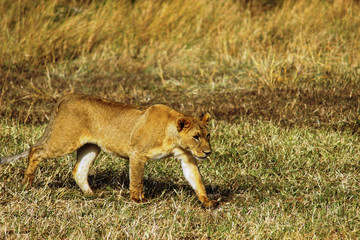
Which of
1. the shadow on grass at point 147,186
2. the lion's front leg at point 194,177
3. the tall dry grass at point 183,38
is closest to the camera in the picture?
the lion's front leg at point 194,177

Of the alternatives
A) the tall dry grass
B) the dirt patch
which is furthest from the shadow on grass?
the tall dry grass

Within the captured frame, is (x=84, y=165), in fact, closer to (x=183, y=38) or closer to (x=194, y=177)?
(x=194, y=177)

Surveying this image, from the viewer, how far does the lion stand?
13.6ft

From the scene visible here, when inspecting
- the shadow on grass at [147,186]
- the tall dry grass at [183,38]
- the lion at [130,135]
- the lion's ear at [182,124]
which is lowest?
the tall dry grass at [183,38]

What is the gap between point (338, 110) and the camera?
693 centimetres

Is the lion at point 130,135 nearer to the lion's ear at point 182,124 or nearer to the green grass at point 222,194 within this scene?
the lion's ear at point 182,124

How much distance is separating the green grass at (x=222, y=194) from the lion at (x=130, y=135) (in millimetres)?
280

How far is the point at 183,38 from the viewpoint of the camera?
11.0 metres

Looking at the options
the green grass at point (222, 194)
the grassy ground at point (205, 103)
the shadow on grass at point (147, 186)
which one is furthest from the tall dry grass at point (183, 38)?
the shadow on grass at point (147, 186)

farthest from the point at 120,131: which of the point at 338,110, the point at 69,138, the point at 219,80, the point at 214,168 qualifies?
the point at 219,80

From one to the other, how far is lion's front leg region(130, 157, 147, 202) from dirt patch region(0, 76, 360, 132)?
266 cm

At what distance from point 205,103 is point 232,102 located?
396 millimetres

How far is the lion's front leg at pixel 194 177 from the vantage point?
434 centimetres

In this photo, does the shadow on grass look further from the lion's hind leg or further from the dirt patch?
the dirt patch
